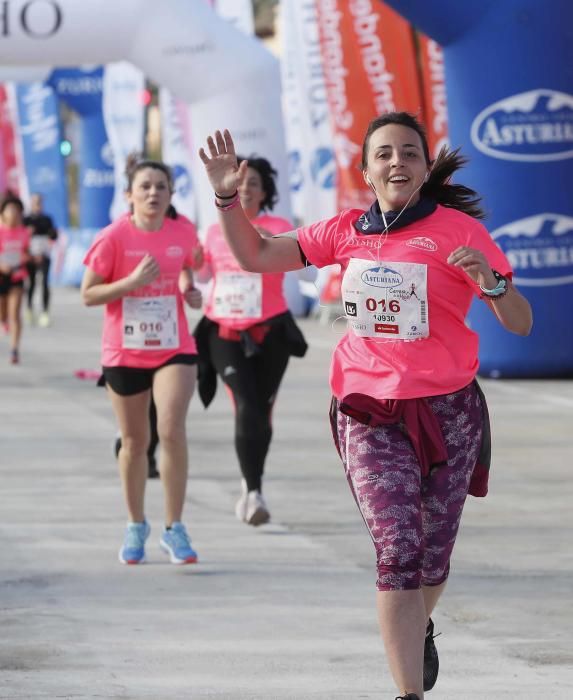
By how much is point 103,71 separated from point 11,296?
1697 cm

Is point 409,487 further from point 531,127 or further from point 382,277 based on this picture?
point 531,127

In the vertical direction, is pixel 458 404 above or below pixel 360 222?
below

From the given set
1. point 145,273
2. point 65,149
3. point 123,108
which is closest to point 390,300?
point 145,273

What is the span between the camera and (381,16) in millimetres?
18828

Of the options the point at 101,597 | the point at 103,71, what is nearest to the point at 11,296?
the point at 101,597

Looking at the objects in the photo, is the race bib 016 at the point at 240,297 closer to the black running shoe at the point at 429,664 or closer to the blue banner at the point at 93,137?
the black running shoe at the point at 429,664

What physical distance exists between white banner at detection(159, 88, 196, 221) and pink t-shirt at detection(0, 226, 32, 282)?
8.15m

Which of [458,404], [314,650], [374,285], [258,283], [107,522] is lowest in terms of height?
[107,522]

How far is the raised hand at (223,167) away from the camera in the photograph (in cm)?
465

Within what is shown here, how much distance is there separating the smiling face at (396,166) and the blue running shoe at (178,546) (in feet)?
9.13

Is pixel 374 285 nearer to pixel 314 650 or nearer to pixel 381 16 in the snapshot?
pixel 314 650

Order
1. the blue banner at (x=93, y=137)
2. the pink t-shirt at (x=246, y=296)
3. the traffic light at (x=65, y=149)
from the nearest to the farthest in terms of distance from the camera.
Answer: the pink t-shirt at (x=246, y=296) < the blue banner at (x=93, y=137) < the traffic light at (x=65, y=149)

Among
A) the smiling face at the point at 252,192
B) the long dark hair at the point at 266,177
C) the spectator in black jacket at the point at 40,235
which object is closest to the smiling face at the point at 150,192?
the smiling face at the point at 252,192

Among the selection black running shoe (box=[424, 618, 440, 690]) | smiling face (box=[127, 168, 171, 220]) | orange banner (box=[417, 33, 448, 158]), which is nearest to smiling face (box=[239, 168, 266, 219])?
smiling face (box=[127, 168, 171, 220])
